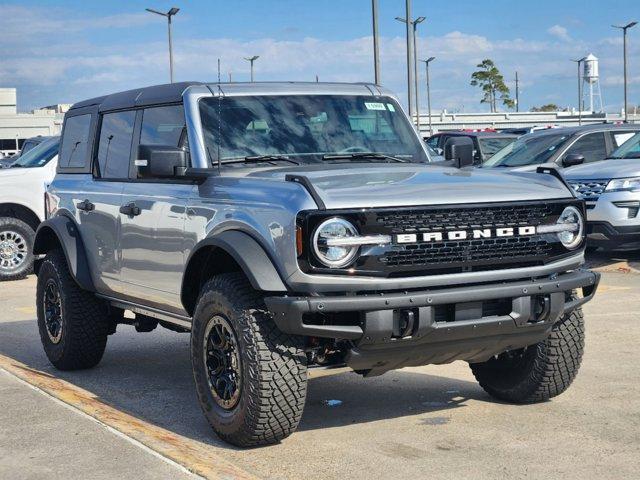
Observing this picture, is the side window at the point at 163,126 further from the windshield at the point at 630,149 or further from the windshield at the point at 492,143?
the windshield at the point at 492,143

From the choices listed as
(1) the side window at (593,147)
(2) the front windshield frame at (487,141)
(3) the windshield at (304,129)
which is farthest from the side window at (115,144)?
(2) the front windshield frame at (487,141)

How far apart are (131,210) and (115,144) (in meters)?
0.92

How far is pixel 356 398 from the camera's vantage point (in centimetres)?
684

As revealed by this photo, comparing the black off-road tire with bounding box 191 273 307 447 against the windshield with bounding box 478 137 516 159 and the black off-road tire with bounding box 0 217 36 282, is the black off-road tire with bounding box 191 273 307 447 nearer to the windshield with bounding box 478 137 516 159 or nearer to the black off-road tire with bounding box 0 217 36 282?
the black off-road tire with bounding box 0 217 36 282

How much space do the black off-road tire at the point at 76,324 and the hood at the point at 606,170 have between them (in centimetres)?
778

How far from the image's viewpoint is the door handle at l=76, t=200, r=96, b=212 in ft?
24.8

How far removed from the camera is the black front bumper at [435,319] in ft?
16.9

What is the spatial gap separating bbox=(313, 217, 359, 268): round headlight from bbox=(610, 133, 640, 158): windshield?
10051mm

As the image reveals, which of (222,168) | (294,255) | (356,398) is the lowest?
(356,398)

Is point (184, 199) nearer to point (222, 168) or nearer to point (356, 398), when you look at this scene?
point (222, 168)

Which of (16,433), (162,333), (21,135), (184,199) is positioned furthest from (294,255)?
(21,135)

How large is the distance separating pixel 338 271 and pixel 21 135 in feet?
312

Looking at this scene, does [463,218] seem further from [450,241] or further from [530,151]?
[530,151]

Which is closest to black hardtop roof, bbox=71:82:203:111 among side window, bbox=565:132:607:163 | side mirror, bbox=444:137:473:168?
side mirror, bbox=444:137:473:168
